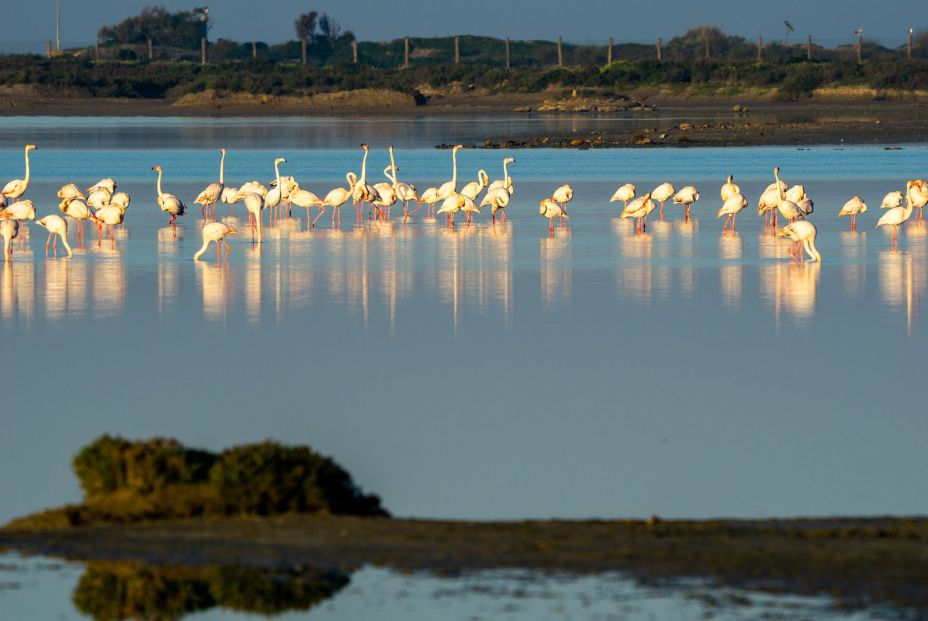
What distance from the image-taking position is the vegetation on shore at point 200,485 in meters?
7.45

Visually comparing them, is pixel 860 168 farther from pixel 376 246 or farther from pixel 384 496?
pixel 384 496

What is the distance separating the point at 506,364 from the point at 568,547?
4.95 meters

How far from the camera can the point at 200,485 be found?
753 cm

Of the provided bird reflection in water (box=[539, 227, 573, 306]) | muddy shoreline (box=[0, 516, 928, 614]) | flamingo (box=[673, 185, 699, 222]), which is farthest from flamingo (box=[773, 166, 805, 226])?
muddy shoreline (box=[0, 516, 928, 614])

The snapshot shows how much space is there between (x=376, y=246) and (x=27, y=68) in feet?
272

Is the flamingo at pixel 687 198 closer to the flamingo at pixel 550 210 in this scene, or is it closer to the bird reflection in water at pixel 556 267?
the flamingo at pixel 550 210

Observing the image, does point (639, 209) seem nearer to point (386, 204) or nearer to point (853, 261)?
point (386, 204)

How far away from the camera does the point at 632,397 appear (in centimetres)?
1058

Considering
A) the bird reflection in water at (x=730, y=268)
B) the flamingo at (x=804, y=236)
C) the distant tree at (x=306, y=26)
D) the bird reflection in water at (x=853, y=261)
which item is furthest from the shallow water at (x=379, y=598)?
the distant tree at (x=306, y=26)

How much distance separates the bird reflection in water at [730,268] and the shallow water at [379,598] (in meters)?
8.65

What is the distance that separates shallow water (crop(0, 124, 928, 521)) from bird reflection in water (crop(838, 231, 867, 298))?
0.21 feet

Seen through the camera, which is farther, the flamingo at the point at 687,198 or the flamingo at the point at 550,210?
the flamingo at the point at 687,198

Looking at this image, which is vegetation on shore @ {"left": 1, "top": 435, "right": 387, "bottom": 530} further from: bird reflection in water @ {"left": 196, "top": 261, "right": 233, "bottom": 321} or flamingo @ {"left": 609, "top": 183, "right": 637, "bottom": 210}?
flamingo @ {"left": 609, "top": 183, "right": 637, "bottom": 210}

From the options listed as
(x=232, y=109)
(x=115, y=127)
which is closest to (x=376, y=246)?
(x=115, y=127)
